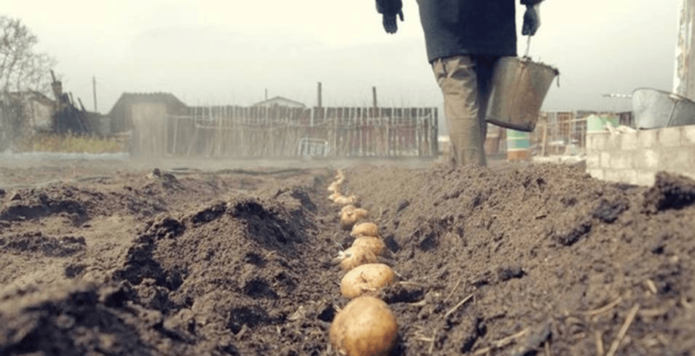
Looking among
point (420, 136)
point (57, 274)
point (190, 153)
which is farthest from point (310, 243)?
point (190, 153)

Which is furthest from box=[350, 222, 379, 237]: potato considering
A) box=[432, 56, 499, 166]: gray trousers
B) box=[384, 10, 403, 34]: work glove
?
box=[384, 10, 403, 34]: work glove

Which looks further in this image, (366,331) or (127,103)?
(127,103)

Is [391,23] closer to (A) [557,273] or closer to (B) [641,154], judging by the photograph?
(B) [641,154]

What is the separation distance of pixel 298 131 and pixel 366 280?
1898 cm

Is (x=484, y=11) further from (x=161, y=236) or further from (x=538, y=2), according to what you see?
(x=161, y=236)

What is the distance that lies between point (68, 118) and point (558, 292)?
24.2 metres

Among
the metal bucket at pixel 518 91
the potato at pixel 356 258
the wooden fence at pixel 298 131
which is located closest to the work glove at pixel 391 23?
the metal bucket at pixel 518 91

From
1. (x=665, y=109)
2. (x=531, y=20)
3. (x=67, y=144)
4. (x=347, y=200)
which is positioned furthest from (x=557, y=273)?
(x=67, y=144)

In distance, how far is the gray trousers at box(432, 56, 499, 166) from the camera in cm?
553

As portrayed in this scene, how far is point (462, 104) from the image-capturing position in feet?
18.2

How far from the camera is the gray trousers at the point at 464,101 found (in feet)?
18.1

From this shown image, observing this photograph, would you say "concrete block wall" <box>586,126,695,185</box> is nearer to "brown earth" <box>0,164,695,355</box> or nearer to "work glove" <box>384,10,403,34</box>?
"brown earth" <box>0,164,695,355</box>

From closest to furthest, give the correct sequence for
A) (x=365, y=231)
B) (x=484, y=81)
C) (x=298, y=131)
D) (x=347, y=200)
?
(x=365, y=231), (x=484, y=81), (x=347, y=200), (x=298, y=131)

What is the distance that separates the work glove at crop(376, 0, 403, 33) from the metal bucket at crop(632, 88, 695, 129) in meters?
3.48
